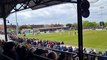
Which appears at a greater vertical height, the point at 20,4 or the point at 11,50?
the point at 20,4

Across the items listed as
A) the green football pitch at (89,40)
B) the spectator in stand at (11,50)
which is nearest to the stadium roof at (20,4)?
the spectator in stand at (11,50)

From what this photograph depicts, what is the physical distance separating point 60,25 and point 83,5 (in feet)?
429

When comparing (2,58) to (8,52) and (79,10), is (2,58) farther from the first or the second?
(79,10)

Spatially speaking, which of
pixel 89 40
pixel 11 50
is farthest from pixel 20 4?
pixel 89 40

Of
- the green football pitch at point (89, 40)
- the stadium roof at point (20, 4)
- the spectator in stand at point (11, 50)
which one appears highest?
the stadium roof at point (20, 4)

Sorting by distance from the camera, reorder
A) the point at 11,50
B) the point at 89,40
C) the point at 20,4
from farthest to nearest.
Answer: the point at 89,40
the point at 20,4
the point at 11,50

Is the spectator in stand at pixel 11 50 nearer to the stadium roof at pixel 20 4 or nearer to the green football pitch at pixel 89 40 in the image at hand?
the stadium roof at pixel 20 4

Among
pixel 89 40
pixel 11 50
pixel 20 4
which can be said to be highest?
pixel 20 4

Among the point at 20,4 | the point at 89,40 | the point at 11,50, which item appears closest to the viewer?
the point at 11,50

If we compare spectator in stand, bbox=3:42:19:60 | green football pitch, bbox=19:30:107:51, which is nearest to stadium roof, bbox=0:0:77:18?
spectator in stand, bbox=3:42:19:60

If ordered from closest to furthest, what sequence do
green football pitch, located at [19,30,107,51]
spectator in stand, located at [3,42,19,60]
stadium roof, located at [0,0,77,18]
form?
spectator in stand, located at [3,42,19,60] < stadium roof, located at [0,0,77,18] < green football pitch, located at [19,30,107,51]

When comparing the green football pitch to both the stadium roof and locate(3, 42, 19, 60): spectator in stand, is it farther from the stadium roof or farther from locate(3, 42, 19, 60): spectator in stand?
locate(3, 42, 19, 60): spectator in stand

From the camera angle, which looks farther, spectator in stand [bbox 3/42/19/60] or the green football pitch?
the green football pitch

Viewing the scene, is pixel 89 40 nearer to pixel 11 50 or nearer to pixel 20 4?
pixel 20 4
